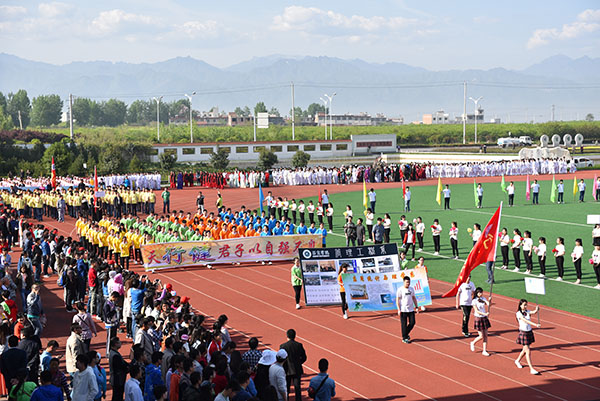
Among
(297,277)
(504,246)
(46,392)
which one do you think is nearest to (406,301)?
(297,277)

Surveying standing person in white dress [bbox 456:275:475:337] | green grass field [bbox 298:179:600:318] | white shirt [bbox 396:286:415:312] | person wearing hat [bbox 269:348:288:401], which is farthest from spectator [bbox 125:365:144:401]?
green grass field [bbox 298:179:600:318]

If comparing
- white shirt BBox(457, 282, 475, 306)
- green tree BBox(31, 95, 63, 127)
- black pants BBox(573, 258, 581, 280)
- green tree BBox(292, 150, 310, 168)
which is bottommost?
black pants BBox(573, 258, 581, 280)

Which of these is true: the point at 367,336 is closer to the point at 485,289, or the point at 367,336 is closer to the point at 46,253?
the point at 485,289

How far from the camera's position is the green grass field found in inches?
753

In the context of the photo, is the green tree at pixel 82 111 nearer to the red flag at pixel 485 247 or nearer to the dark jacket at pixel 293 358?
the red flag at pixel 485 247

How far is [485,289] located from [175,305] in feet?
32.2

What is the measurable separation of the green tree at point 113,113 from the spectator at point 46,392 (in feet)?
578

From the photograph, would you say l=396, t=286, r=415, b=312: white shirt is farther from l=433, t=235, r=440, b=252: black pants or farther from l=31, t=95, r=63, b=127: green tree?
l=31, t=95, r=63, b=127: green tree

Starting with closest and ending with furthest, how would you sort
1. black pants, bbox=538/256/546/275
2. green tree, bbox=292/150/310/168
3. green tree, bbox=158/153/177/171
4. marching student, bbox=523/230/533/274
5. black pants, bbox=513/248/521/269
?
black pants, bbox=538/256/546/275
marching student, bbox=523/230/533/274
black pants, bbox=513/248/521/269
green tree, bbox=158/153/177/171
green tree, bbox=292/150/310/168

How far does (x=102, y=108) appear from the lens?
17900 cm

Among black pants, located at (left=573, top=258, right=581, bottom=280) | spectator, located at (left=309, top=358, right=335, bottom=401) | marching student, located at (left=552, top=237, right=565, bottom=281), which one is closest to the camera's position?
spectator, located at (left=309, top=358, right=335, bottom=401)

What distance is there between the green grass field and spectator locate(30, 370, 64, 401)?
1308 cm

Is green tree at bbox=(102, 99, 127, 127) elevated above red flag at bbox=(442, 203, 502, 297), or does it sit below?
above

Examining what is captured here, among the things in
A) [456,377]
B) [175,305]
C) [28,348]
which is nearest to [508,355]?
[456,377]
